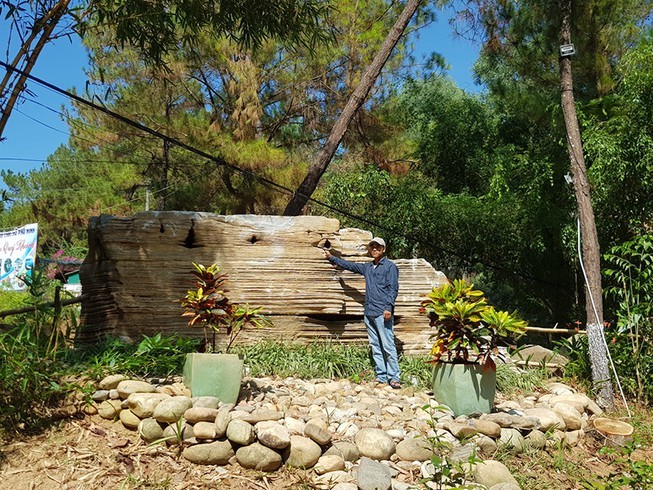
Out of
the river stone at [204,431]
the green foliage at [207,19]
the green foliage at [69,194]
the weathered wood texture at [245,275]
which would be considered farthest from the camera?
the green foliage at [69,194]

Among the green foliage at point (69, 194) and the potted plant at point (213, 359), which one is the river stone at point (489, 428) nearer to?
the potted plant at point (213, 359)

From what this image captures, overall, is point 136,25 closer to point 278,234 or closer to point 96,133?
point 278,234

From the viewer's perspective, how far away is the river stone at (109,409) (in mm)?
4020

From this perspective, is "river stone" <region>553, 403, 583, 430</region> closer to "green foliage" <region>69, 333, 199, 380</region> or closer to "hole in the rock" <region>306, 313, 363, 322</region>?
"hole in the rock" <region>306, 313, 363, 322</region>

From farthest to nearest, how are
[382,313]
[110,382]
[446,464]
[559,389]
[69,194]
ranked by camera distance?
[69,194], [559,389], [382,313], [110,382], [446,464]

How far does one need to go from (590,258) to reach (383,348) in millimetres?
2291

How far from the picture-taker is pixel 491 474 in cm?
361

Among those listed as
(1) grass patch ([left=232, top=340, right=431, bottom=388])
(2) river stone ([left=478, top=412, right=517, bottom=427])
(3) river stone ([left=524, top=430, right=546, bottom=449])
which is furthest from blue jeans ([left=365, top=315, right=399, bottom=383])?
(3) river stone ([left=524, top=430, right=546, bottom=449])

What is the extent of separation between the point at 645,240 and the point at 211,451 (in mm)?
4714

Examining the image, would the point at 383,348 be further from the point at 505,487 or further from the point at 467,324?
the point at 505,487

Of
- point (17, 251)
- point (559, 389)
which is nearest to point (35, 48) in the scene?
point (559, 389)

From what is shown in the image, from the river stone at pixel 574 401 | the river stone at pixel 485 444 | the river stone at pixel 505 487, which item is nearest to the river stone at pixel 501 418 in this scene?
the river stone at pixel 485 444

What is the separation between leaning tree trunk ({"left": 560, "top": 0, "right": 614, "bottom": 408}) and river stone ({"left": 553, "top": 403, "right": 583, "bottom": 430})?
0.90 m

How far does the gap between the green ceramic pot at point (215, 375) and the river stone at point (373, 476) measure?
1163 mm
